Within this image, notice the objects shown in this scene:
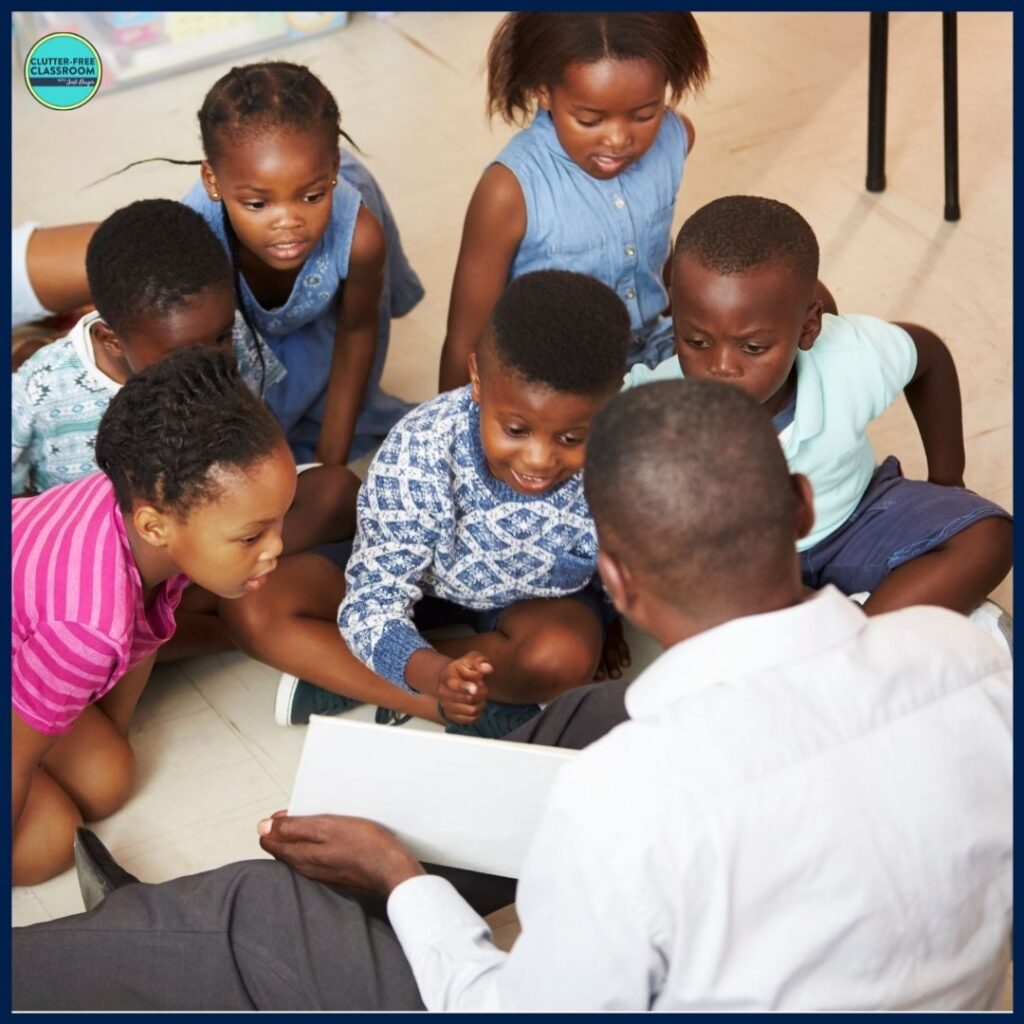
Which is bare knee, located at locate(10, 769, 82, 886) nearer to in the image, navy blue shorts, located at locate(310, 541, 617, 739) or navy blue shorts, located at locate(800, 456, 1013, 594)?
navy blue shorts, located at locate(310, 541, 617, 739)

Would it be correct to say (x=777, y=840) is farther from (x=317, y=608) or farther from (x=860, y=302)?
(x=860, y=302)

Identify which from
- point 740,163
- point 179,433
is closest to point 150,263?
point 179,433

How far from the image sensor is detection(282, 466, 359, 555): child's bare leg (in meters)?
1.88

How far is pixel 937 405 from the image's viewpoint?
1.86 m

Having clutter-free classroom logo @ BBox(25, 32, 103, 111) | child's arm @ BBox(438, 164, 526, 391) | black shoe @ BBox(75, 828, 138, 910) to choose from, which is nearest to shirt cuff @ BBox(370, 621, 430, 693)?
black shoe @ BBox(75, 828, 138, 910)

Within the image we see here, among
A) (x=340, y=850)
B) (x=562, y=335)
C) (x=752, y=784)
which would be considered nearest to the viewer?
(x=752, y=784)

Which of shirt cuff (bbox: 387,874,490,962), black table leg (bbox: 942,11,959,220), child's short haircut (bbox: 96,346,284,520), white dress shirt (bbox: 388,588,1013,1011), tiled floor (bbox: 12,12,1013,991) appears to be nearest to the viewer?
white dress shirt (bbox: 388,588,1013,1011)

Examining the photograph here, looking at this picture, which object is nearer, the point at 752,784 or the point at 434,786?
the point at 752,784

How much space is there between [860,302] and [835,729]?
5.27ft

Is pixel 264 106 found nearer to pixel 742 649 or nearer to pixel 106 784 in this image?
pixel 106 784

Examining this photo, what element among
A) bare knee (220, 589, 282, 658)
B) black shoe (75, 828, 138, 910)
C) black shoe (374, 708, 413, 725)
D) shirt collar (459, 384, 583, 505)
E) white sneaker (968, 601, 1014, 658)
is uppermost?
shirt collar (459, 384, 583, 505)

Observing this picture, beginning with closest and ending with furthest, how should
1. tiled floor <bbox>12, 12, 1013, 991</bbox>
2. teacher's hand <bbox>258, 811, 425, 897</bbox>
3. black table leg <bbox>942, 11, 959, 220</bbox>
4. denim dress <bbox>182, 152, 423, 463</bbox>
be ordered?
teacher's hand <bbox>258, 811, 425, 897</bbox>, denim dress <bbox>182, 152, 423, 463</bbox>, tiled floor <bbox>12, 12, 1013, 991</bbox>, black table leg <bbox>942, 11, 959, 220</bbox>

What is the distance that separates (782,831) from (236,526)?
0.70m

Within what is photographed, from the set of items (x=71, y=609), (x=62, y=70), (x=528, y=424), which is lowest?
(x=71, y=609)
